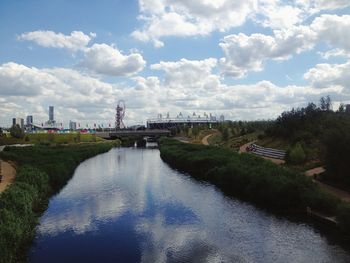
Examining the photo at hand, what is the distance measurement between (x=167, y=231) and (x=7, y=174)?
1165 inches

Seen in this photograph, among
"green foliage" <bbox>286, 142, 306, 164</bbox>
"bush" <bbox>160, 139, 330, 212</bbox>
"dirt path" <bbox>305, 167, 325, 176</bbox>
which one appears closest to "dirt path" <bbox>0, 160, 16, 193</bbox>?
"bush" <bbox>160, 139, 330, 212</bbox>

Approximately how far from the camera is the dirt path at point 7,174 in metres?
43.5

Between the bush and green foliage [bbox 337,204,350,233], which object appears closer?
green foliage [bbox 337,204,350,233]

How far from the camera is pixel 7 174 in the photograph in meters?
52.8

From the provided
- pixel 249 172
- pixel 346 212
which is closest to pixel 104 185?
pixel 249 172

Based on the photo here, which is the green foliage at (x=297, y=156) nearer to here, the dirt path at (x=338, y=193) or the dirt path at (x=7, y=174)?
the dirt path at (x=338, y=193)

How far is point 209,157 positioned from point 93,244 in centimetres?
3513

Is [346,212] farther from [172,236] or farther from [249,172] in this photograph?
[249,172]

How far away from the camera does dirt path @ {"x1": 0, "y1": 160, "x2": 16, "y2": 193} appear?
43.5 meters

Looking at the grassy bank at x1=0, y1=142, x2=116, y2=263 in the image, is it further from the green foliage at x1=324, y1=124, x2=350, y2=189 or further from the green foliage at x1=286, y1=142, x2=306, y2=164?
the green foliage at x1=286, y1=142, x2=306, y2=164

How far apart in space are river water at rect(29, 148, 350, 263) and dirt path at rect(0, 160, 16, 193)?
5.37 m

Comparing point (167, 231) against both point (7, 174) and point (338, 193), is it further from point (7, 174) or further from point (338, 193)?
point (7, 174)

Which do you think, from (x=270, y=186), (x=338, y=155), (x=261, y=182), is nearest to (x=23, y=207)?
(x=270, y=186)

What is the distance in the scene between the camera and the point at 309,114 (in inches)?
2990
